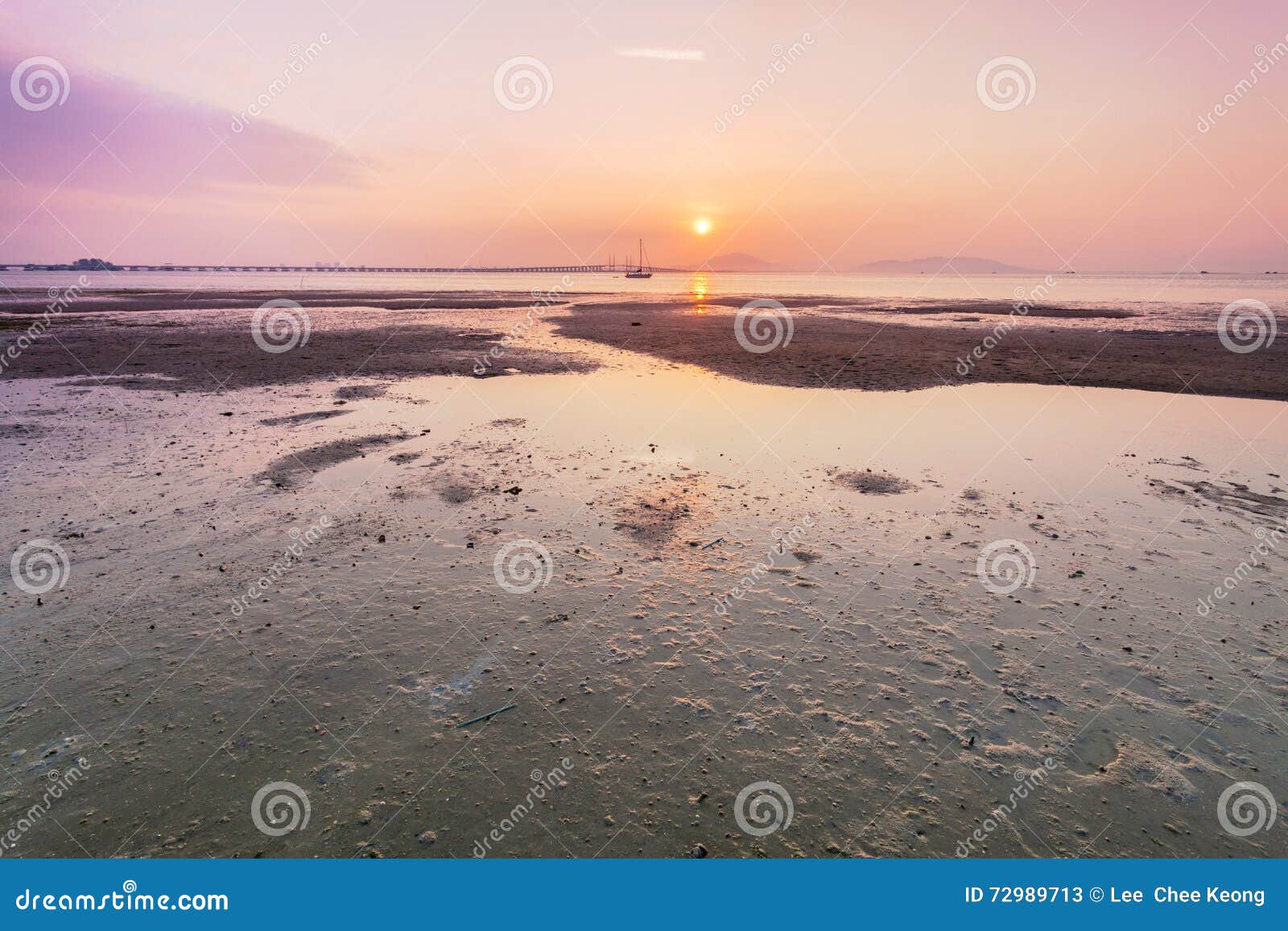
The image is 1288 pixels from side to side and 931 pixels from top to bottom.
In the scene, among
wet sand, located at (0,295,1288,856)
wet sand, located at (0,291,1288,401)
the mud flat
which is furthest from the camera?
wet sand, located at (0,291,1288,401)

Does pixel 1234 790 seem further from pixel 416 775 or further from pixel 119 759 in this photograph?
pixel 119 759

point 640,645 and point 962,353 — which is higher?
point 962,353

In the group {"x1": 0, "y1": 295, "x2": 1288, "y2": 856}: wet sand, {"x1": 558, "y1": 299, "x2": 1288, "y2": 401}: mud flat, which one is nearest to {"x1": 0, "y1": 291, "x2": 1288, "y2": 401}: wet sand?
{"x1": 558, "y1": 299, "x2": 1288, "y2": 401}: mud flat

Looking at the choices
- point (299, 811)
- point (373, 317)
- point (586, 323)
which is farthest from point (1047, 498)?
point (373, 317)

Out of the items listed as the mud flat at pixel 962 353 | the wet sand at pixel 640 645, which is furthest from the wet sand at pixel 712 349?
the wet sand at pixel 640 645

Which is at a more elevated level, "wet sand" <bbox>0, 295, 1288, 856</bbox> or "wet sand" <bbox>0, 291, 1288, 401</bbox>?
"wet sand" <bbox>0, 291, 1288, 401</bbox>

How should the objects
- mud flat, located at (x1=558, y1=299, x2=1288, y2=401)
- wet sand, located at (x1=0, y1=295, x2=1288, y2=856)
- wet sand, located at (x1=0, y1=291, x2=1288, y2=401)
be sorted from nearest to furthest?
wet sand, located at (x1=0, y1=295, x2=1288, y2=856)
mud flat, located at (x1=558, y1=299, x2=1288, y2=401)
wet sand, located at (x1=0, y1=291, x2=1288, y2=401)

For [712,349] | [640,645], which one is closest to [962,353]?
[712,349]

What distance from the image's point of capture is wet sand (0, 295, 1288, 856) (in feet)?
14.2

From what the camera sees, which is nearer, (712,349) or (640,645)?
(640,645)

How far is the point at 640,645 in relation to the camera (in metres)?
6.27

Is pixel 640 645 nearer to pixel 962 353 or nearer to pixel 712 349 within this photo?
pixel 712 349

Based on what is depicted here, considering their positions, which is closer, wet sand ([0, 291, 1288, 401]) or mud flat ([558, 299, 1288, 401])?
mud flat ([558, 299, 1288, 401])

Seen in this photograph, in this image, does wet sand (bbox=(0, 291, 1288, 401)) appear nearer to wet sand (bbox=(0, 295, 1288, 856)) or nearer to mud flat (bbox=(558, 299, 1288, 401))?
mud flat (bbox=(558, 299, 1288, 401))
